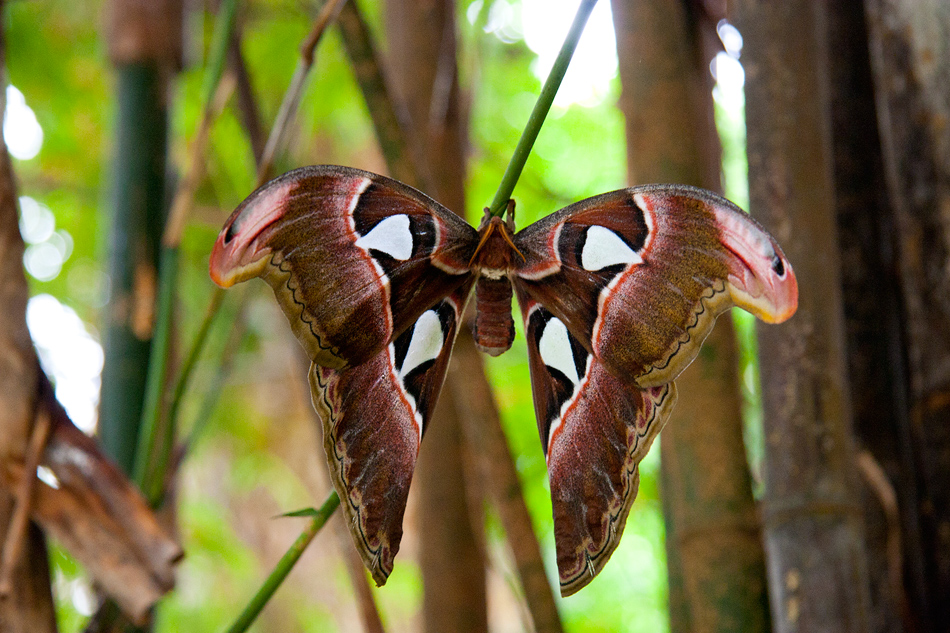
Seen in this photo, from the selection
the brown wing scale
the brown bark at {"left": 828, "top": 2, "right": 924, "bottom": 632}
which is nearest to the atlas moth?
the brown wing scale

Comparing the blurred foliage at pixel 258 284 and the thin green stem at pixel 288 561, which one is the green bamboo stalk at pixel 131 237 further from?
the thin green stem at pixel 288 561

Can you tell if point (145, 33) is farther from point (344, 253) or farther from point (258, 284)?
point (344, 253)

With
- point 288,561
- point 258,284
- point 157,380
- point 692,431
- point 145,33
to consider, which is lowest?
point 288,561

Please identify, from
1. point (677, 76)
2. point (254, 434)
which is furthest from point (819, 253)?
point (254, 434)

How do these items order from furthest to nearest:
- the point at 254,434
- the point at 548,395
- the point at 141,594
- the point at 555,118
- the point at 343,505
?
the point at 254,434 < the point at 555,118 < the point at 141,594 < the point at 548,395 < the point at 343,505

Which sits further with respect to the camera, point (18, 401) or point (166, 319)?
point (166, 319)

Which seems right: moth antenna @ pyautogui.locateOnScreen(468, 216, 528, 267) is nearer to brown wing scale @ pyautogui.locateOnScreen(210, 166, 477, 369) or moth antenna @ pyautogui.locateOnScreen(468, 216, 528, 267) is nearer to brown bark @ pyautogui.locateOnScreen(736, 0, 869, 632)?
brown wing scale @ pyautogui.locateOnScreen(210, 166, 477, 369)

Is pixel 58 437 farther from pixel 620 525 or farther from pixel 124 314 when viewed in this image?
pixel 620 525

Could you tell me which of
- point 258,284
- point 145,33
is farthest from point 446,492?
point 145,33
